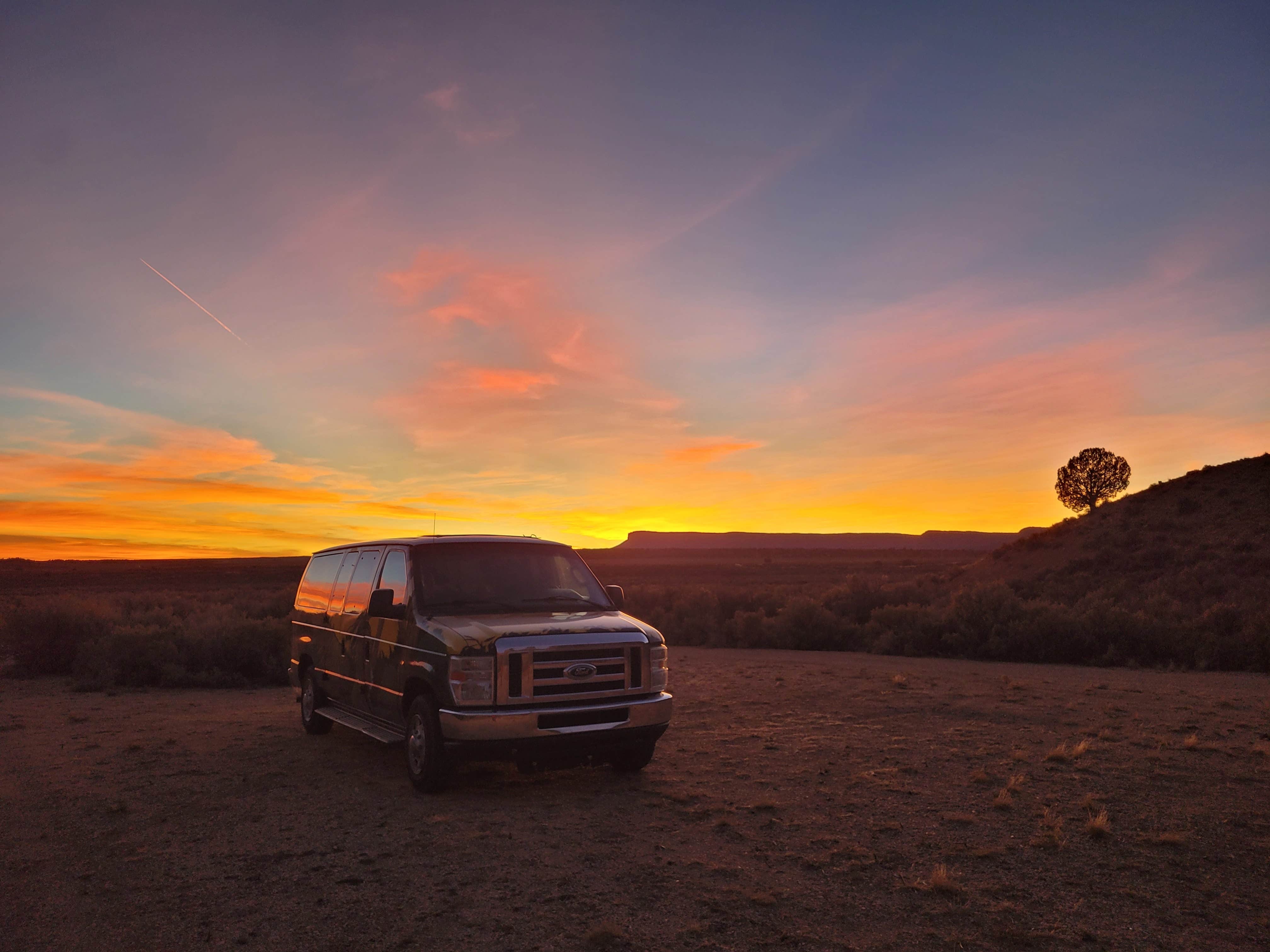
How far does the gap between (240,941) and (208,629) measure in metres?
14.6

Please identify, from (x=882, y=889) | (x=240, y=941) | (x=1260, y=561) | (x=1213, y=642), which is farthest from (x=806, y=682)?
(x=1260, y=561)

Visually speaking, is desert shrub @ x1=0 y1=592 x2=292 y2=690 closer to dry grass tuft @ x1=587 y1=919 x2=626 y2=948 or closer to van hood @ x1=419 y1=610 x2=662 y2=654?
van hood @ x1=419 y1=610 x2=662 y2=654

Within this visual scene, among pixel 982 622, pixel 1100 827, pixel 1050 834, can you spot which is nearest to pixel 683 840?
pixel 1050 834

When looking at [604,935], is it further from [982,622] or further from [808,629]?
[808,629]

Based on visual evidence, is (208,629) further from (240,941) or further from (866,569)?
(866,569)

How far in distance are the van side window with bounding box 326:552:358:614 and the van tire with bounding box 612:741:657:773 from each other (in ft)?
12.1

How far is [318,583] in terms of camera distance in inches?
430

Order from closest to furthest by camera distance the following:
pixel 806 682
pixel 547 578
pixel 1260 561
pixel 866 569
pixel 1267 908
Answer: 1. pixel 1267 908
2. pixel 547 578
3. pixel 806 682
4. pixel 1260 561
5. pixel 866 569

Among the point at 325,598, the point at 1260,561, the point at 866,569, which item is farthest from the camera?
the point at 866,569

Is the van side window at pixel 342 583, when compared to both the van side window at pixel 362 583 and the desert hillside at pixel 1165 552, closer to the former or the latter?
the van side window at pixel 362 583

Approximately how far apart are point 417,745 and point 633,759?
2.03 meters

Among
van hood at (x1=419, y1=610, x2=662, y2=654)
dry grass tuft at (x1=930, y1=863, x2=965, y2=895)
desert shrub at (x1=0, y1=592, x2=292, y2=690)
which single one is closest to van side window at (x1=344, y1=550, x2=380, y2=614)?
van hood at (x1=419, y1=610, x2=662, y2=654)

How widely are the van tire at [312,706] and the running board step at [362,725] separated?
0.23ft

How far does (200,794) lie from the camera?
26.0 ft
